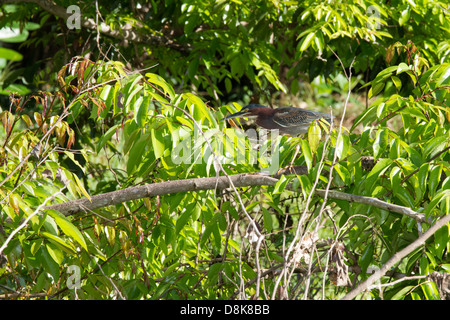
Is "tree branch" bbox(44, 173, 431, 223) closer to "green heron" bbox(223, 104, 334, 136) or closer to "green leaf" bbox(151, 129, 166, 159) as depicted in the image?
"green leaf" bbox(151, 129, 166, 159)

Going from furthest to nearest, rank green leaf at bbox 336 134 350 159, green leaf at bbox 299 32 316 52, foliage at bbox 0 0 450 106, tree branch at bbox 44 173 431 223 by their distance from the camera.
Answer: foliage at bbox 0 0 450 106, green leaf at bbox 299 32 316 52, tree branch at bbox 44 173 431 223, green leaf at bbox 336 134 350 159

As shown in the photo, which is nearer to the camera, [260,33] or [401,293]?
[401,293]

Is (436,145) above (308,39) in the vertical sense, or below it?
below

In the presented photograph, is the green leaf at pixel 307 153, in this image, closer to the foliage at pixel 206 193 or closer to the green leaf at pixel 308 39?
the foliage at pixel 206 193

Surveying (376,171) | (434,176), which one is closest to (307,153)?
(376,171)

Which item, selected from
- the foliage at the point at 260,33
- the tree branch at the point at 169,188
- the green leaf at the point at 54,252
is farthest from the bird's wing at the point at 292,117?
the green leaf at the point at 54,252

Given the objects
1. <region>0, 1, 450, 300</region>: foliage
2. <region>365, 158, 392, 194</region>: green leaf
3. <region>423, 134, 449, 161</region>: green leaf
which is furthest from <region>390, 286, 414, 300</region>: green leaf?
<region>423, 134, 449, 161</region>: green leaf

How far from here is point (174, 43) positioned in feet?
14.9

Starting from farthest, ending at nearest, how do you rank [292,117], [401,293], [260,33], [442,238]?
[260,33] < [292,117] < [401,293] < [442,238]

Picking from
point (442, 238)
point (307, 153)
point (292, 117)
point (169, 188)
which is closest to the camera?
point (442, 238)

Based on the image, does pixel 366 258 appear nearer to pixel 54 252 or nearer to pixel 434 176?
pixel 434 176

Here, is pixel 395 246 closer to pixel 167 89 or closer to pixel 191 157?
pixel 191 157

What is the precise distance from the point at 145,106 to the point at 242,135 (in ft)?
1.60

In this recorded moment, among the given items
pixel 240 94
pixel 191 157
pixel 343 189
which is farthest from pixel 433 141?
pixel 240 94
